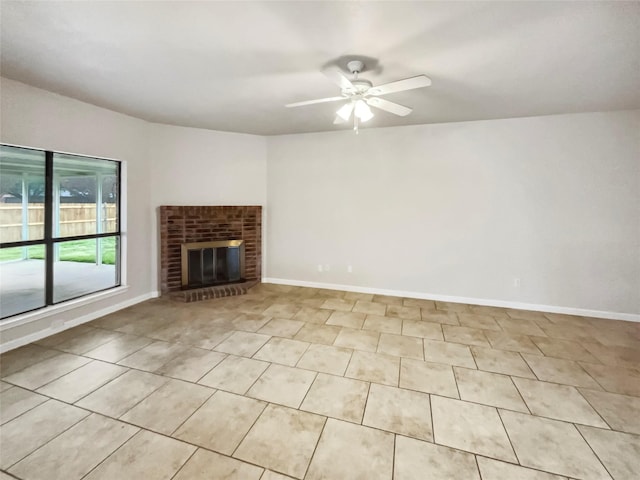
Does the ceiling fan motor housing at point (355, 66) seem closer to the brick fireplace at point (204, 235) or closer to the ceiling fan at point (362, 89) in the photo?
the ceiling fan at point (362, 89)

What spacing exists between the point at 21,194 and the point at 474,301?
600 cm

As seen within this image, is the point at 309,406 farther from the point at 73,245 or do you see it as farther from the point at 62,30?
the point at 73,245

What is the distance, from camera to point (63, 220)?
12.0 feet

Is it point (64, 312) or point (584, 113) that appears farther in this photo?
point (584, 113)

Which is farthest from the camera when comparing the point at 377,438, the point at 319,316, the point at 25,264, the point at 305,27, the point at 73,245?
the point at 319,316

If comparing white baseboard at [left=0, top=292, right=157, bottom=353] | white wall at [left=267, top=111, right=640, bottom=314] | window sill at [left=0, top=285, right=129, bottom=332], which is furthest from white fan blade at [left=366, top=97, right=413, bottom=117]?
white baseboard at [left=0, top=292, right=157, bottom=353]

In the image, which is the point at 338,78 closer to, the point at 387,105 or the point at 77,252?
the point at 387,105

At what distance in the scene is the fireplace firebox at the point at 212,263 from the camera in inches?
194

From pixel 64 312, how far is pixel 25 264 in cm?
71

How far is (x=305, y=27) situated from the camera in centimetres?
210

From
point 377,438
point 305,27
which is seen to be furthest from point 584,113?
point 377,438

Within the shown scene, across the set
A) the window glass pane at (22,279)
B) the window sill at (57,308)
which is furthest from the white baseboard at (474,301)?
the window glass pane at (22,279)

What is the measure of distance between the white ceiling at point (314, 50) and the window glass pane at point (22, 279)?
6.08 feet

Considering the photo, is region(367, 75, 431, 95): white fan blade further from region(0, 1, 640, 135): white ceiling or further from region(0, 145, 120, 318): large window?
region(0, 145, 120, 318): large window
